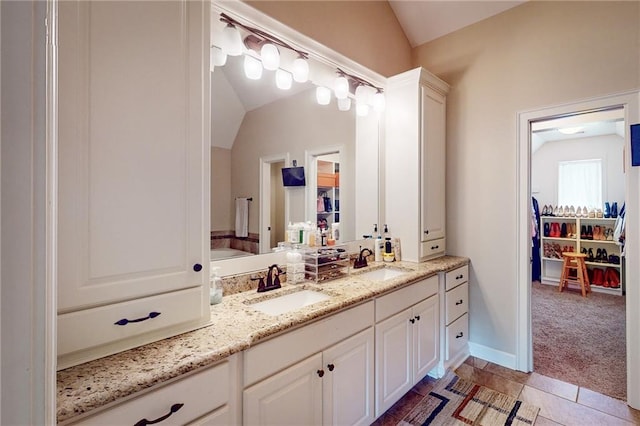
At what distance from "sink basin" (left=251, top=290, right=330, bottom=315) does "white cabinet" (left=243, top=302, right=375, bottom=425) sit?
0.88ft

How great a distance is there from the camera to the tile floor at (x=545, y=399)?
6.27 feet

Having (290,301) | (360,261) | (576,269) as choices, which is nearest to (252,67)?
(290,301)

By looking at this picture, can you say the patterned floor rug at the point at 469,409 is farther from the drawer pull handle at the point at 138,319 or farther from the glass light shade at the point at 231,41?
the glass light shade at the point at 231,41

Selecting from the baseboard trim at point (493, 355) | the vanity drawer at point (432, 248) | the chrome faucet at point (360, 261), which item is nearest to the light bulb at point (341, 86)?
the chrome faucet at point (360, 261)

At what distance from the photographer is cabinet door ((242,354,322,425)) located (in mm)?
1170

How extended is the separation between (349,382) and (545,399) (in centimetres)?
156

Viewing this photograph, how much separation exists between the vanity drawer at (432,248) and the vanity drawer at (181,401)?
6.11 ft

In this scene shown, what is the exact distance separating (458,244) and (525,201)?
2.11 feet

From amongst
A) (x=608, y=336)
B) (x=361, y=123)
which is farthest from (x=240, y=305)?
(x=608, y=336)

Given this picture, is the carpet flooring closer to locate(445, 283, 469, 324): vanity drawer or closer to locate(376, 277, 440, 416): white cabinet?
locate(445, 283, 469, 324): vanity drawer

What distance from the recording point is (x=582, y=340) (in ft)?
9.73

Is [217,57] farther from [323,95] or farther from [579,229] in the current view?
[579,229]

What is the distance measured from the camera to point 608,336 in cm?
305

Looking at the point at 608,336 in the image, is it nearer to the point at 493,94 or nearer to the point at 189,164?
the point at 493,94
